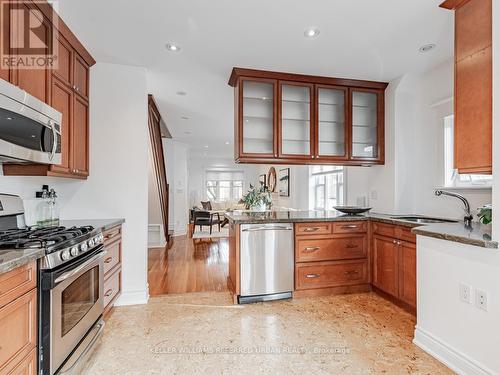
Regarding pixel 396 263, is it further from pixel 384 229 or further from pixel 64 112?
pixel 64 112

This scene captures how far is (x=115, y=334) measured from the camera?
2.25 m

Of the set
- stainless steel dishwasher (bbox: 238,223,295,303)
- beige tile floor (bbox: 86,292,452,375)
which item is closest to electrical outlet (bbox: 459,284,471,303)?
beige tile floor (bbox: 86,292,452,375)

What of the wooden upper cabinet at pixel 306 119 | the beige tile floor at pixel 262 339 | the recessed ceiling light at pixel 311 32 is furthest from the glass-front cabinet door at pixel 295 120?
the beige tile floor at pixel 262 339

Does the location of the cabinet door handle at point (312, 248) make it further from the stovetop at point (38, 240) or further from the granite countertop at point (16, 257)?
the granite countertop at point (16, 257)

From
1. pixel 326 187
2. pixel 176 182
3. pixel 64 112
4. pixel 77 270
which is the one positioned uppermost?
pixel 64 112

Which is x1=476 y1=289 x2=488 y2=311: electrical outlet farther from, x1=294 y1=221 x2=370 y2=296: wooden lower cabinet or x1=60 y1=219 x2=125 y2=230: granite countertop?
x1=60 y1=219 x2=125 y2=230: granite countertop

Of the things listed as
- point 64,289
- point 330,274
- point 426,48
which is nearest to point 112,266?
point 64,289

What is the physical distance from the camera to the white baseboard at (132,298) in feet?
9.29

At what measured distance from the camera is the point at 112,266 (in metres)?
2.56

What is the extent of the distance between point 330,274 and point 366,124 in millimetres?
1974

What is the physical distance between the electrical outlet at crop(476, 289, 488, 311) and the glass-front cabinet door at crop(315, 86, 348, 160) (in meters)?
2.04

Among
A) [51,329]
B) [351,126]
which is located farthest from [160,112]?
[51,329]

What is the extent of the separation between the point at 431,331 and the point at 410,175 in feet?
6.31

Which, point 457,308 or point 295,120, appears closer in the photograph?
point 457,308
